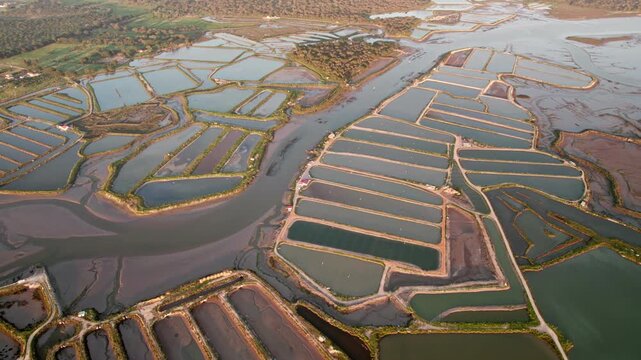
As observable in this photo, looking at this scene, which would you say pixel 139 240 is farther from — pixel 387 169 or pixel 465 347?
pixel 465 347

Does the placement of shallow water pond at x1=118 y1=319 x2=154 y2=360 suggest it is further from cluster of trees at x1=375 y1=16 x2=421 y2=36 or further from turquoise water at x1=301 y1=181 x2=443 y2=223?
cluster of trees at x1=375 y1=16 x2=421 y2=36

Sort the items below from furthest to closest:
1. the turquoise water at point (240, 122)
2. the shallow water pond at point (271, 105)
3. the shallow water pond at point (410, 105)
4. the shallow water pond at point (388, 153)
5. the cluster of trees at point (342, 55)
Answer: the cluster of trees at point (342, 55)
the shallow water pond at point (271, 105)
the shallow water pond at point (410, 105)
the turquoise water at point (240, 122)
the shallow water pond at point (388, 153)

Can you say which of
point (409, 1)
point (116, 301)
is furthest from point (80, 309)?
point (409, 1)

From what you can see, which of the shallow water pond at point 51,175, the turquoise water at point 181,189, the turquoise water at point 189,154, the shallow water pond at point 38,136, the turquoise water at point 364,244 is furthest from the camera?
the shallow water pond at point 38,136

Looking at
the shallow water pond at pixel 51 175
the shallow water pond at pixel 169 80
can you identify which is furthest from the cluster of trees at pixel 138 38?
the shallow water pond at pixel 51 175

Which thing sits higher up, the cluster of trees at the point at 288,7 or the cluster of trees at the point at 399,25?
the cluster of trees at the point at 288,7

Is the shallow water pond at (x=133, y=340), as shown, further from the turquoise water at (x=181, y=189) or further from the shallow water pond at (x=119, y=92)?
the shallow water pond at (x=119, y=92)
